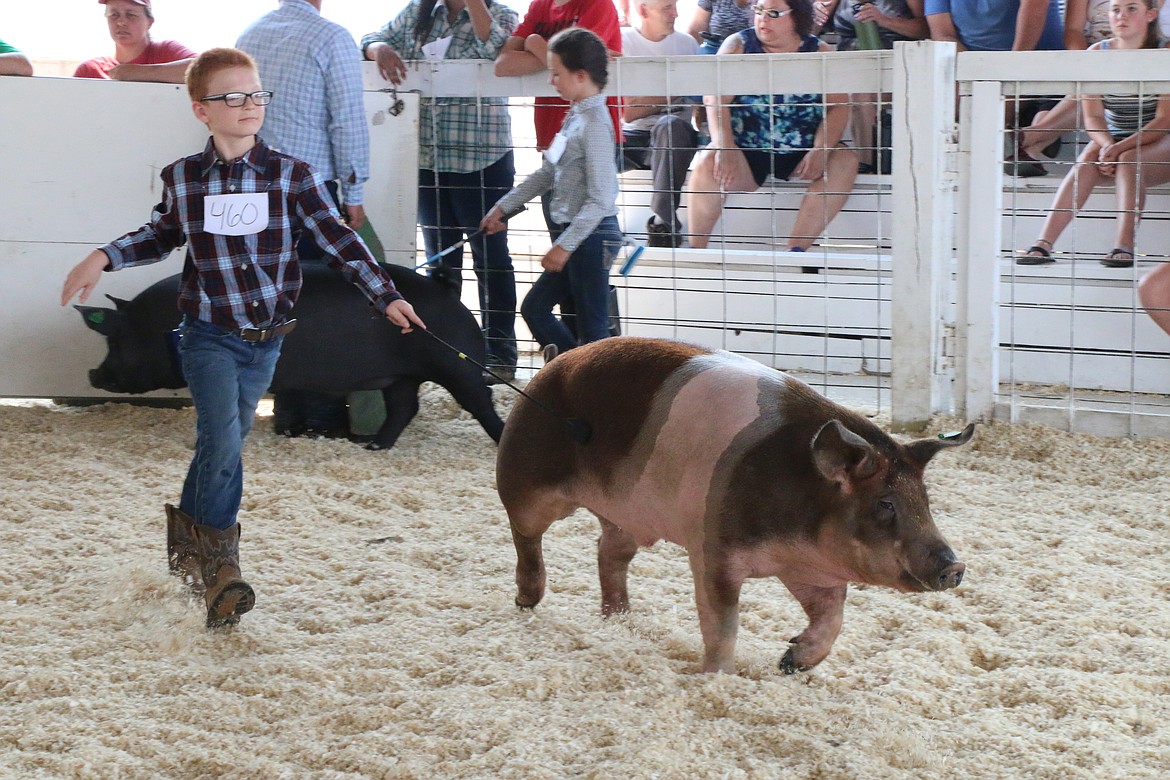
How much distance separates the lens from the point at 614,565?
3.04m

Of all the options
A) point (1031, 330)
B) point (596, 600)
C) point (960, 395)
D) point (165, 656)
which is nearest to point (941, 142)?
point (960, 395)

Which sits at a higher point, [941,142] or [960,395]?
[941,142]

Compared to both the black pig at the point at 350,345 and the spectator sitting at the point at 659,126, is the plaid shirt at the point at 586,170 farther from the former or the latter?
the spectator sitting at the point at 659,126

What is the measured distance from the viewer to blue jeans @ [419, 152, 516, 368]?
215 inches

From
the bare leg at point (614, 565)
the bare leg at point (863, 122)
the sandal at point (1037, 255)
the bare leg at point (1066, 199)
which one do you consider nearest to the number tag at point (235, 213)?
the bare leg at point (614, 565)

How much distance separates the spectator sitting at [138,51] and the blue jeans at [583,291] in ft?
6.28

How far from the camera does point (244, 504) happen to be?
158 inches

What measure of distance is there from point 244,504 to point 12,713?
1.52 meters

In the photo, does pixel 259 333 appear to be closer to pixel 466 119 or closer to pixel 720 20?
pixel 466 119

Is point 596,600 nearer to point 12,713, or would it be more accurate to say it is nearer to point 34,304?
point 12,713

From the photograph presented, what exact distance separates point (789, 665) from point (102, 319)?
3.12m

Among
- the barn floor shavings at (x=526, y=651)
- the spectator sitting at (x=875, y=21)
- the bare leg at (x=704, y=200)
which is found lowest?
the barn floor shavings at (x=526, y=651)

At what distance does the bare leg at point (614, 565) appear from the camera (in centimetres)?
299

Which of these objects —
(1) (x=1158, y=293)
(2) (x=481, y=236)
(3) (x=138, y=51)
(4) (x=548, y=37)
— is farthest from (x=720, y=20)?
(3) (x=138, y=51)
